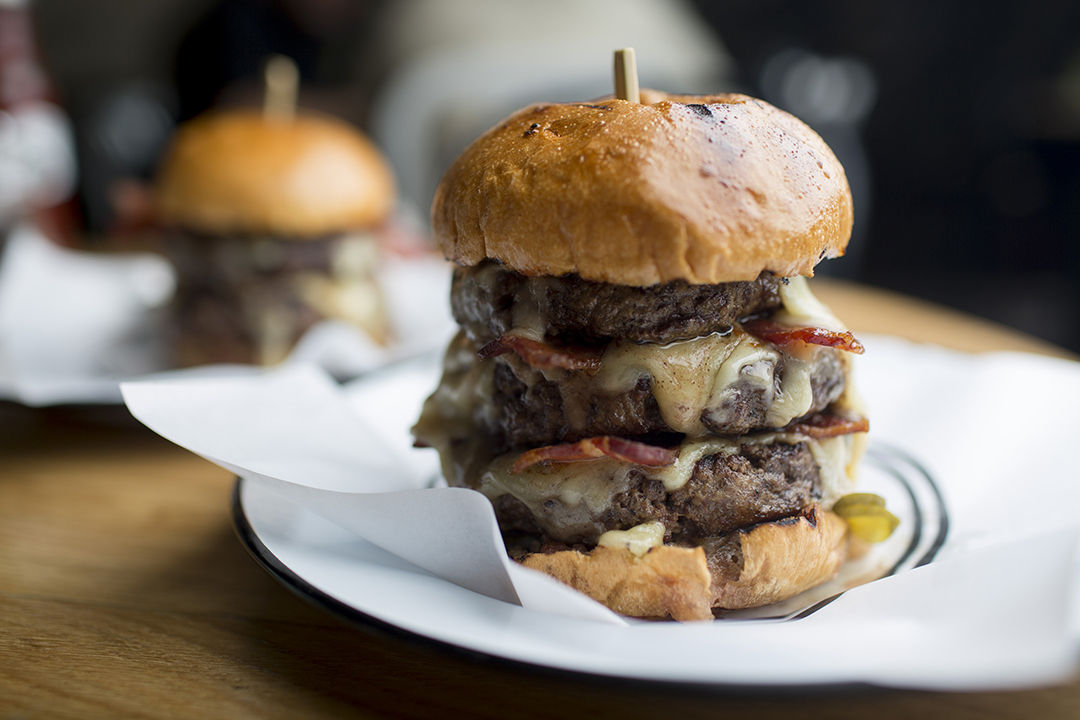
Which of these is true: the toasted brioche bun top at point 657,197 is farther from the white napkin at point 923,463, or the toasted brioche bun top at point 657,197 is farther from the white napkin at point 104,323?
the white napkin at point 104,323

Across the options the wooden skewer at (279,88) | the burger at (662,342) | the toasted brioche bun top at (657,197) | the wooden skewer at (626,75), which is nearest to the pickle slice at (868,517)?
the burger at (662,342)

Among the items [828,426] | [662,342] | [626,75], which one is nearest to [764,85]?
[626,75]

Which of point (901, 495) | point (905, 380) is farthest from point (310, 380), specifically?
point (905, 380)

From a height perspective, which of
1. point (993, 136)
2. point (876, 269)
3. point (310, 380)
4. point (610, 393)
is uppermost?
point (610, 393)

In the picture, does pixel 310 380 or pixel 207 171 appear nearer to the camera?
pixel 310 380

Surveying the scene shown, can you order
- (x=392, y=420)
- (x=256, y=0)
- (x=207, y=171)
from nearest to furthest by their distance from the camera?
(x=392, y=420) < (x=207, y=171) < (x=256, y=0)

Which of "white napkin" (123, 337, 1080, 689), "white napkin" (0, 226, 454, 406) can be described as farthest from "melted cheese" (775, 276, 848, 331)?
"white napkin" (0, 226, 454, 406)

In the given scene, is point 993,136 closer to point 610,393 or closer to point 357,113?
point 357,113
